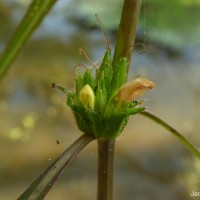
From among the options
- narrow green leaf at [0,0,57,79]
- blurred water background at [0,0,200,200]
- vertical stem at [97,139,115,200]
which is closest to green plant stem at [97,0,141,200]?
vertical stem at [97,139,115,200]

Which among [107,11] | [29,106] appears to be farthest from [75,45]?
[29,106]

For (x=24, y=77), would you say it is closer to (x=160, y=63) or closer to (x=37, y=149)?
(x=37, y=149)

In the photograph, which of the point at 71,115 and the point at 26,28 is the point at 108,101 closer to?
the point at 26,28

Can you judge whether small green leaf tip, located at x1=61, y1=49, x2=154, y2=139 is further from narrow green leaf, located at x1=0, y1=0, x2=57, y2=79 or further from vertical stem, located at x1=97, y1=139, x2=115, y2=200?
narrow green leaf, located at x1=0, y1=0, x2=57, y2=79

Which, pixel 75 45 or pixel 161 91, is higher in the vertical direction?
pixel 75 45

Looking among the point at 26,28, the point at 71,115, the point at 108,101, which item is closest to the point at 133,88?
the point at 108,101

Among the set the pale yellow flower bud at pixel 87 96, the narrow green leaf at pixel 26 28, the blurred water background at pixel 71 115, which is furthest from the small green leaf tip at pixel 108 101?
the blurred water background at pixel 71 115
